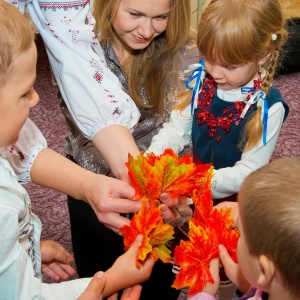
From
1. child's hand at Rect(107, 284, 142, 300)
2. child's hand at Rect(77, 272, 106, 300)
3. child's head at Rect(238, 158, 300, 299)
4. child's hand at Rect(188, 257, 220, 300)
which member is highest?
child's head at Rect(238, 158, 300, 299)

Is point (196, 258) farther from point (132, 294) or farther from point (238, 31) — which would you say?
point (238, 31)

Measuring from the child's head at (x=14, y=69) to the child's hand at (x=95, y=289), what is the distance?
0.38m

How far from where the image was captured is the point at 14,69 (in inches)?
41.4

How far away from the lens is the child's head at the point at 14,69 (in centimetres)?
104

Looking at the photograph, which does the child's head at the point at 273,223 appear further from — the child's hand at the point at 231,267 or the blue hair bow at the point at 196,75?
the blue hair bow at the point at 196,75

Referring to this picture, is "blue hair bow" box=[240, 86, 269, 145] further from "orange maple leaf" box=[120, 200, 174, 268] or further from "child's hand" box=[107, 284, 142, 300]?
"child's hand" box=[107, 284, 142, 300]

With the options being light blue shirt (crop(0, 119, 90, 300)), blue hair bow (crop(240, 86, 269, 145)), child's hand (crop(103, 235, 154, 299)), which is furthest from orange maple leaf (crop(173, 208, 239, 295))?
blue hair bow (crop(240, 86, 269, 145))

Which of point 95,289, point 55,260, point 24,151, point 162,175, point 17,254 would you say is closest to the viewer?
point 17,254

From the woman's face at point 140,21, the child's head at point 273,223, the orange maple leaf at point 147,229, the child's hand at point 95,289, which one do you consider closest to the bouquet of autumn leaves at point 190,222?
the orange maple leaf at point 147,229

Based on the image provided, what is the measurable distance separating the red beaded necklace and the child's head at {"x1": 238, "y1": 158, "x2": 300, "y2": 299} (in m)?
0.56

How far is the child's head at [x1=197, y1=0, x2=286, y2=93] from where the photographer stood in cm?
149

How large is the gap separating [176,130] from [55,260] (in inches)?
22.4

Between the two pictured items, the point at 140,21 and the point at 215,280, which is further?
the point at 140,21

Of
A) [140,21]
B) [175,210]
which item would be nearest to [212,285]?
[175,210]
